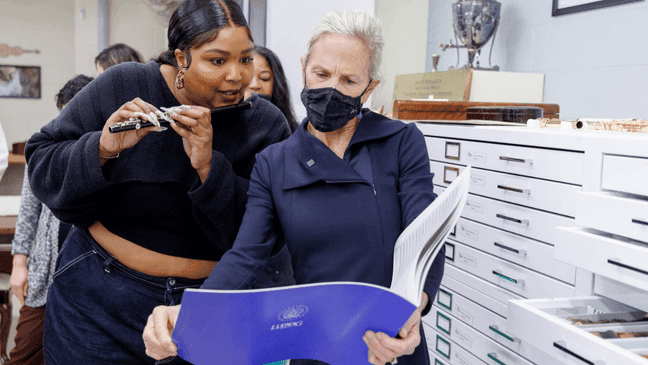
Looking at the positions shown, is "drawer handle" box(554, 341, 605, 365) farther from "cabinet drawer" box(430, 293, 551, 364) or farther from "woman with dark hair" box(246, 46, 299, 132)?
"woman with dark hair" box(246, 46, 299, 132)

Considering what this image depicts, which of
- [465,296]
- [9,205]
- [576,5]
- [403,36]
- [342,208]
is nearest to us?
[342,208]

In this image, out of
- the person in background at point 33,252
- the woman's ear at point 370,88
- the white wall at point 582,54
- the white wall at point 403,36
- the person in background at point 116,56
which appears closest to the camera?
the woman's ear at point 370,88

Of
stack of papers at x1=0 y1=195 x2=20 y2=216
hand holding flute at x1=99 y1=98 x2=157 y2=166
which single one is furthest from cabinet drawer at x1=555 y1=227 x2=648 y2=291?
stack of papers at x1=0 y1=195 x2=20 y2=216

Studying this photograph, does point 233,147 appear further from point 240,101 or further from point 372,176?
point 372,176

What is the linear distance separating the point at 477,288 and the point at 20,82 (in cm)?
836

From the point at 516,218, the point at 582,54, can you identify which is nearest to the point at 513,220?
the point at 516,218

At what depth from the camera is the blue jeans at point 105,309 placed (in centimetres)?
132

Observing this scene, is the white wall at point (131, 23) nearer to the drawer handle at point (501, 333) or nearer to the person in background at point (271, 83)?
the person in background at point (271, 83)

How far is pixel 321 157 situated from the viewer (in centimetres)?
105

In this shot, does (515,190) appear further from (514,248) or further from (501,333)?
(501,333)

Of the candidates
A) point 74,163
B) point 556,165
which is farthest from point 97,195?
point 556,165

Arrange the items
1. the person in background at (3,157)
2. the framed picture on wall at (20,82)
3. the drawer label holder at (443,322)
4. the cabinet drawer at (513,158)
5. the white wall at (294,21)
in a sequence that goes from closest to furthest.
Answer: the cabinet drawer at (513,158)
the drawer label holder at (443,322)
the person in background at (3,157)
the white wall at (294,21)
the framed picture on wall at (20,82)

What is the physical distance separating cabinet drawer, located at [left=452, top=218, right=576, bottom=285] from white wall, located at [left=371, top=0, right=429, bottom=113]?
259cm

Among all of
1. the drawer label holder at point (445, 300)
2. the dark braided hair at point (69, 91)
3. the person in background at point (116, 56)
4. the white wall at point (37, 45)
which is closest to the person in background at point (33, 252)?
the dark braided hair at point (69, 91)
